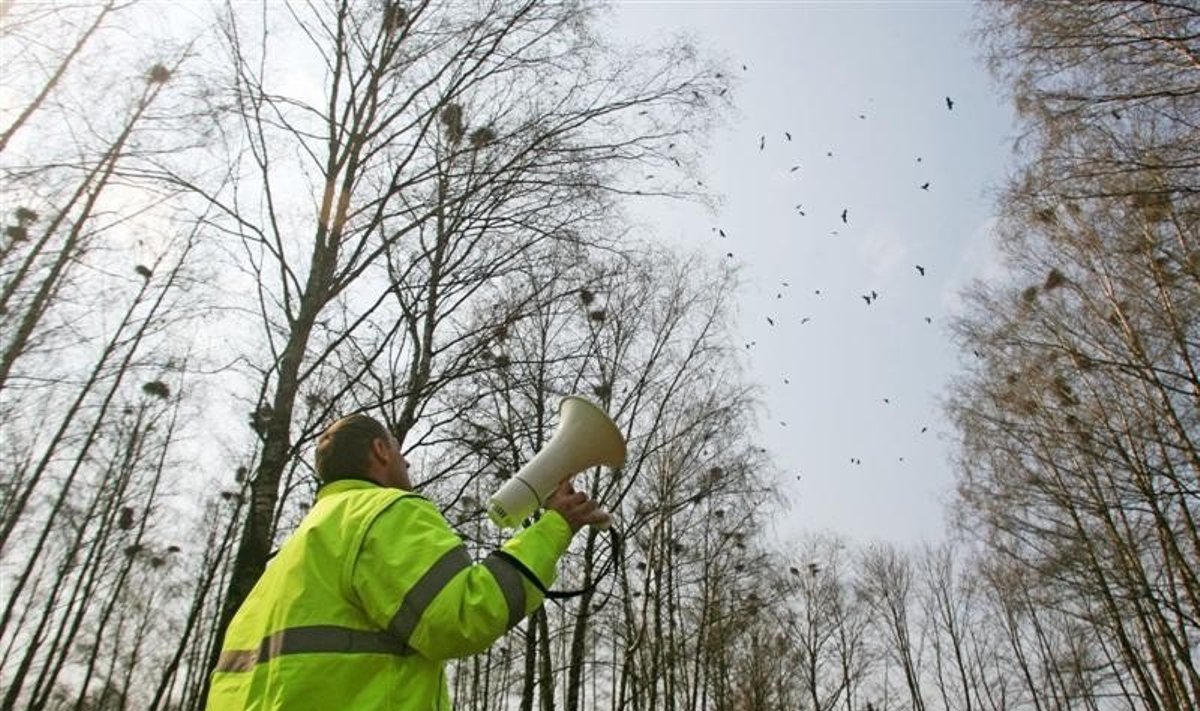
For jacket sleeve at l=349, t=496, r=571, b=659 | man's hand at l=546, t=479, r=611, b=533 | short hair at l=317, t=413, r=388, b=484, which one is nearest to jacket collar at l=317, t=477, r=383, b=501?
short hair at l=317, t=413, r=388, b=484

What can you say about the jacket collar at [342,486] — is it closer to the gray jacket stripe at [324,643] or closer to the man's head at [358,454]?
the man's head at [358,454]

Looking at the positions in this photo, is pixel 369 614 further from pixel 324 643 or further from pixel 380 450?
pixel 380 450

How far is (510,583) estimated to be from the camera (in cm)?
198

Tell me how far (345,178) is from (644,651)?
14086mm

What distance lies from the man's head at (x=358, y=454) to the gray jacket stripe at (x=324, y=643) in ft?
1.96

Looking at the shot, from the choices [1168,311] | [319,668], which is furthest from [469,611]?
[1168,311]

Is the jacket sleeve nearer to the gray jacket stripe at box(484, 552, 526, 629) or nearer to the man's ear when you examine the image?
the gray jacket stripe at box(484, 552, 526, 629)

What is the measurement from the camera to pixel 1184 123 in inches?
330

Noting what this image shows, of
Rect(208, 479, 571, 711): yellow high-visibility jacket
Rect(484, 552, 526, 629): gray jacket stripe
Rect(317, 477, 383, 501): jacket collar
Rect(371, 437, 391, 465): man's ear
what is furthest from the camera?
Rect(371, 437, 391, 465): man's ear

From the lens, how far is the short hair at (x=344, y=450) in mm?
2383

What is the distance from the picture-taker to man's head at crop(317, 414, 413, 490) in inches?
93.9

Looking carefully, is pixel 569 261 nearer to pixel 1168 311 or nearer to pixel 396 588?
pixel 396 588

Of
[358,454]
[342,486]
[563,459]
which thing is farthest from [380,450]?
[563,459]

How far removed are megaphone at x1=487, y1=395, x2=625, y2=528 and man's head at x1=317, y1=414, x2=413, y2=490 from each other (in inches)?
14.7
